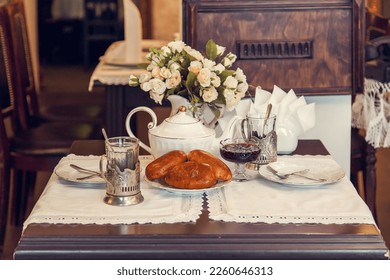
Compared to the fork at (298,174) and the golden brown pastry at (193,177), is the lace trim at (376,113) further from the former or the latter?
the golden brown pastry at (193,177)

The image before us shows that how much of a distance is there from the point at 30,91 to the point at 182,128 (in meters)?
2.31

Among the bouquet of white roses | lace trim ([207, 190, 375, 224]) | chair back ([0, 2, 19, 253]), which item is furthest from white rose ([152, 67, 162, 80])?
chair back ([0, 2, 19, 253])

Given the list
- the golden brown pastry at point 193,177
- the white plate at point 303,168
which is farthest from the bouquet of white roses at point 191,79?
the golden brown pastry at point 193,177

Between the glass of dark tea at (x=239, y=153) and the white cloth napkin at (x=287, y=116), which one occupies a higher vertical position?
the white cloth napkin at (x=287, y=116)

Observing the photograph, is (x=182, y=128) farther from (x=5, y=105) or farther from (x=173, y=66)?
(x=5, y=105)

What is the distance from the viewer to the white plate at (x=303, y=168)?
213 centimetres

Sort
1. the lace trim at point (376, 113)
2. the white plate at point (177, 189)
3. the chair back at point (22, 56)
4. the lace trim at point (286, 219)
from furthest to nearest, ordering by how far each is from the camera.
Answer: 1. the chair back at point (22, 56)
2. the lace trim at point (376, 113)
3. the white plate at point (177, 189)
4. the lace trim at point (286, 219)

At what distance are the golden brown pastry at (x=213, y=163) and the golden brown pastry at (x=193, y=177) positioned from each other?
2cm

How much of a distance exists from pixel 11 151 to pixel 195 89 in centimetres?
172

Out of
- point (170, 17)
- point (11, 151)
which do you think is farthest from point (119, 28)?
point (11, 151)

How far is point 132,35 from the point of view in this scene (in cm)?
425

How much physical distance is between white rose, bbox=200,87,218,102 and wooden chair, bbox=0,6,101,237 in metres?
1.60

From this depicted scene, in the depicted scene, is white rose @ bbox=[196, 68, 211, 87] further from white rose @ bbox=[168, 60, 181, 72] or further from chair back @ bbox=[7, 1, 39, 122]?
chair back @ bbox=[7, 1, 39, 122]

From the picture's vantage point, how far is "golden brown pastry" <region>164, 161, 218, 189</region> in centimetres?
202
